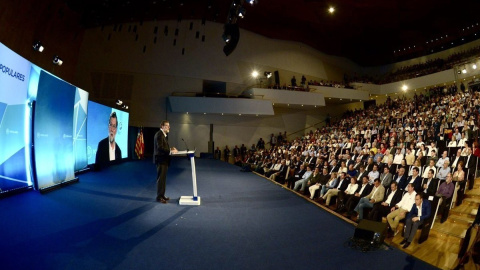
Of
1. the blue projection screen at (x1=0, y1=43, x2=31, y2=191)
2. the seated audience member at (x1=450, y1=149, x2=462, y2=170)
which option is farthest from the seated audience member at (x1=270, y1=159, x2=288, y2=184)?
the blue projection screen at (x1=0, y1=43, x2=31, y2=191)

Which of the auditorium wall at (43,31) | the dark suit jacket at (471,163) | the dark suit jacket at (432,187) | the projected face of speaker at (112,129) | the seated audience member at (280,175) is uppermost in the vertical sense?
the auditorium wall at (43,31)

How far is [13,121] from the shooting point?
3.88 m

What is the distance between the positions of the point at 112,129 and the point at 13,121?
523 centimetres

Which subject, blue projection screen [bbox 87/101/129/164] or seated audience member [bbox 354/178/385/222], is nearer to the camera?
seated audience member [bbox 354/178/385/222]

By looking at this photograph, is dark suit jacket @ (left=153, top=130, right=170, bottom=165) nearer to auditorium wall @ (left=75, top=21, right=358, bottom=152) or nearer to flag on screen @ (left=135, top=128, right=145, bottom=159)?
flag on screen @ (left=135, top=128, right=145, bottom=159)

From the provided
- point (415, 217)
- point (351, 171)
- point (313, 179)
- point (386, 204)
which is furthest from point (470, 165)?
point (313, 179)

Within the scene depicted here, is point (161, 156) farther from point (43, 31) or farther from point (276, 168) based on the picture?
point (43, 31)

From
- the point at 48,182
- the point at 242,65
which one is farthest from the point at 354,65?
the point at 48,182

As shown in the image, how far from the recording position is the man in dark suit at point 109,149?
800 centimetres

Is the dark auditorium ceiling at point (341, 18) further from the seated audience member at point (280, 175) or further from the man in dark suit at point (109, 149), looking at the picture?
the seated audience member at point (280, 175)

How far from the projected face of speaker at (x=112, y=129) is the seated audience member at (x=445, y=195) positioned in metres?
8.58

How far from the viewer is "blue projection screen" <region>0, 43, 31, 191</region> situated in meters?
3.67

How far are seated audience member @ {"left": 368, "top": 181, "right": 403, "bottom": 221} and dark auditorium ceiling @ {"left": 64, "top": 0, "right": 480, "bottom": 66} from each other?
1048cm

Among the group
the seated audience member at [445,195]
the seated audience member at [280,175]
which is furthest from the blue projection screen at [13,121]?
the seated audience member at [445,195]
